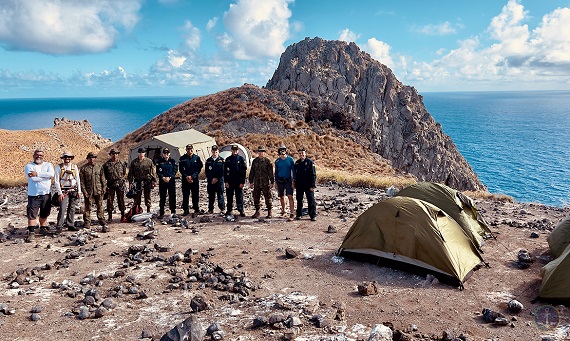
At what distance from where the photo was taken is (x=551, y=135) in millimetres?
163000

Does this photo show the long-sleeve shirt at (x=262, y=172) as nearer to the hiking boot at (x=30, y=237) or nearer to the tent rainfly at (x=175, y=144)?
the hiking boot at (x=30, y=237)

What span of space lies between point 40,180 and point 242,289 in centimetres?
773

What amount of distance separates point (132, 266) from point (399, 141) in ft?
174

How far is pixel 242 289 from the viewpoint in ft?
29.2

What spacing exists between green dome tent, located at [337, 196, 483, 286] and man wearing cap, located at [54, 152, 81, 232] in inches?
344

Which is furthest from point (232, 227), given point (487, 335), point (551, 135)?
point (551, 135)

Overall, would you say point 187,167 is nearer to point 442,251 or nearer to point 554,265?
point 442,251

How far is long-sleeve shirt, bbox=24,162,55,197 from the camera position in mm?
12219

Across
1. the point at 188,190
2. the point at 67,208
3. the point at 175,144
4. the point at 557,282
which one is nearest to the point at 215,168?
the point at 188,190

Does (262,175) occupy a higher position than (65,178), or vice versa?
(65,178)

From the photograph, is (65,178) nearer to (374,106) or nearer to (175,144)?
(175,144)

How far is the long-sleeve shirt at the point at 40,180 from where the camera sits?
481 inches

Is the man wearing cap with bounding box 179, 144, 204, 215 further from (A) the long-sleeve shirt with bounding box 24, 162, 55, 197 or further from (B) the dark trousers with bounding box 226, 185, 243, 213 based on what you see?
(A) the long-sleeve shirt with bounding box 24, 162, 55, 197

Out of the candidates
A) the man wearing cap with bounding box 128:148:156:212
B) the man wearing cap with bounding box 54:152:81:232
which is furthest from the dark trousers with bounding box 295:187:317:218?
the man wearing cap with bounding box 54:152:81:232
